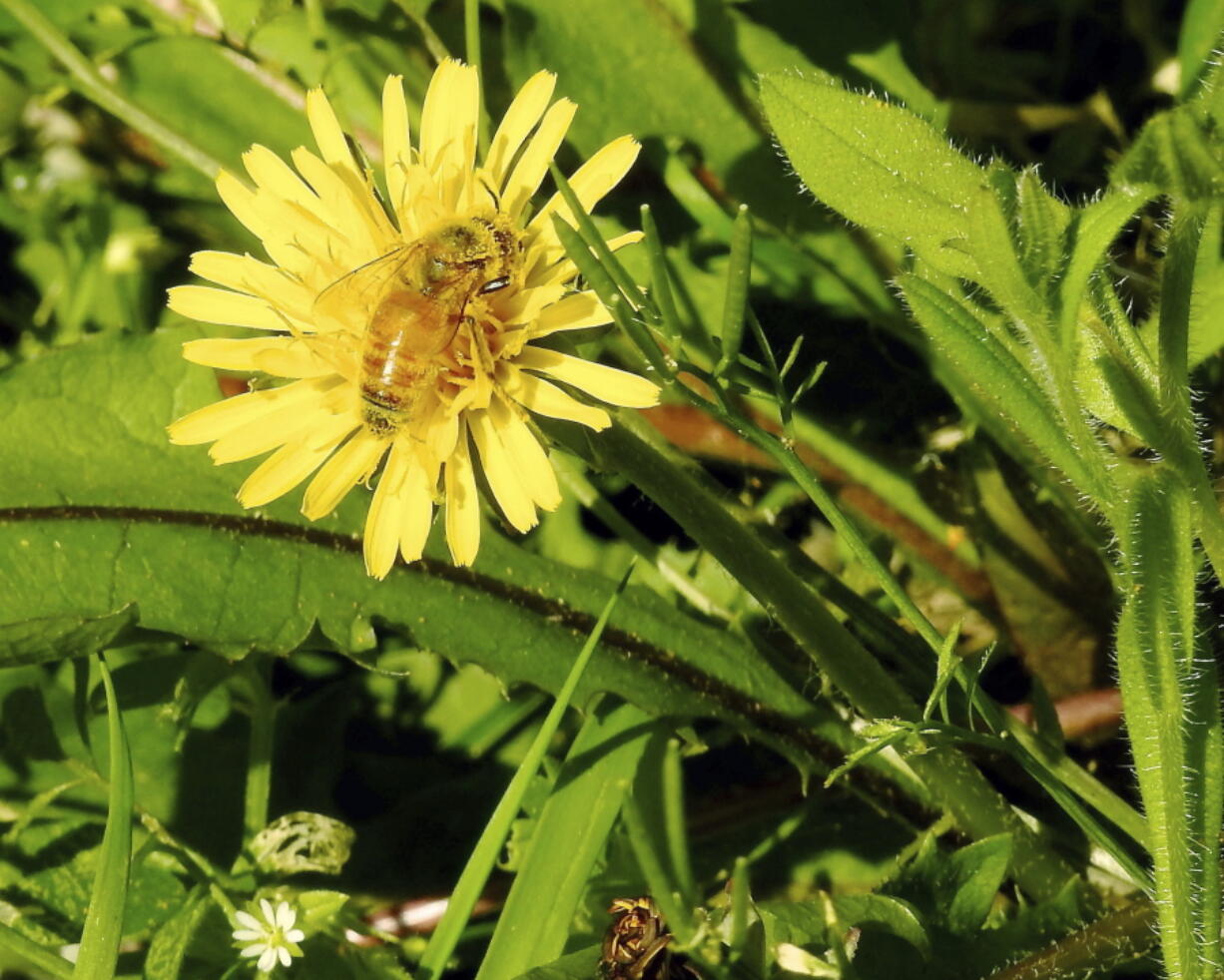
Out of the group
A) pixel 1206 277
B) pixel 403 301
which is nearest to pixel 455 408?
pixel 403 301

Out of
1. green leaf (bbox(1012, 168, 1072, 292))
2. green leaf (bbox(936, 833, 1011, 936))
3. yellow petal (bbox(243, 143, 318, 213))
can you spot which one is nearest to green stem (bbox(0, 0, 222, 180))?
yellow petal (bbox(243, 143, 318, 213))

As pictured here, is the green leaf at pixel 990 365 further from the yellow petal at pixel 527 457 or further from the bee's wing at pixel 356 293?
the bee's wing at pixel 356 293

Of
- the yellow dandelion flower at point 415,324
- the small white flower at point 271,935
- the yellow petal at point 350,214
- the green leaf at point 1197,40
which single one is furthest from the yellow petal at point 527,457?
the green leaf at point 1197,40

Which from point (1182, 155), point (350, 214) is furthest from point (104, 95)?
point (1182, 155)

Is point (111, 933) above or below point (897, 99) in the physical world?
below

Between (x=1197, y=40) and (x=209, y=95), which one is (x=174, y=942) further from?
(x=1197, y=40)

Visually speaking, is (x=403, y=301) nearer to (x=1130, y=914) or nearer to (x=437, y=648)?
(x=437, y=648)
